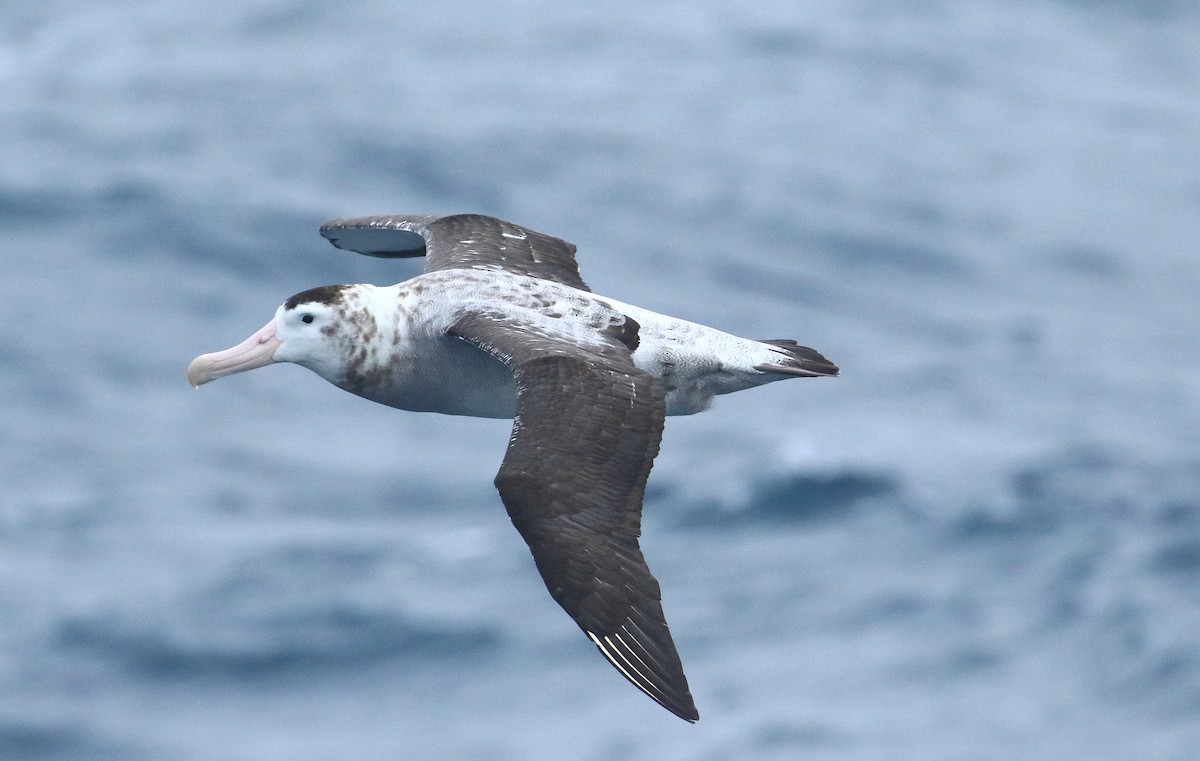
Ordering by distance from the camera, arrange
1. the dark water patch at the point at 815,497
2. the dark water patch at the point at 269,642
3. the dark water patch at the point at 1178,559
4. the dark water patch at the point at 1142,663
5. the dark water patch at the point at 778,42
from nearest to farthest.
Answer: the dark water patch at the point at 269,642
the dark water patch at the point at 1142,663
the dark water patch at the point at 1178,559
the dark water patch at the point at 815,497
the dark water patch at the point at 778,42

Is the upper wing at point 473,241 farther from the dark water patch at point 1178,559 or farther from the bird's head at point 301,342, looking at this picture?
the dark water patch at point 1178,559

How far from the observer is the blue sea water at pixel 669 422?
33594 millimetres

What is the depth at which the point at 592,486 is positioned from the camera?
10.1 metres

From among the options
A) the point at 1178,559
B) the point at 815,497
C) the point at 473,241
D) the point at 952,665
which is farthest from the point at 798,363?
the point at 815,497

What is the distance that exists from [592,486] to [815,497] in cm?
2724

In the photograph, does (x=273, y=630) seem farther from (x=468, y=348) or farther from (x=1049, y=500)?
(x=468, y=348)

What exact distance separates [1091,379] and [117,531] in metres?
20.0

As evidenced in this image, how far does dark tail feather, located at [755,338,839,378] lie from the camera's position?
12.0 meters

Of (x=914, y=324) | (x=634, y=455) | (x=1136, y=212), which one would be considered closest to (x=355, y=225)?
(x=634, y=455)

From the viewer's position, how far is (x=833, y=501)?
121 ft

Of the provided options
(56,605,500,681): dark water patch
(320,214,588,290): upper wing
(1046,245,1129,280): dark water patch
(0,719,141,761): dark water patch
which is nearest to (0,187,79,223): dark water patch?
(56,605,500,681): dark water patch

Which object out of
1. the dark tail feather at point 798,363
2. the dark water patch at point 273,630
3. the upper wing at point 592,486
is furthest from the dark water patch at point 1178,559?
the upper wing at point 592,486

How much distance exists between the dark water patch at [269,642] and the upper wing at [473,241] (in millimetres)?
19758

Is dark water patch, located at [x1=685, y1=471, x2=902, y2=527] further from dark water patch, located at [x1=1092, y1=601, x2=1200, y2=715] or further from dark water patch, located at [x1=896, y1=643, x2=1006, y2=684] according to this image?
dark water patch, located at [x1=1092, y1=601, x2=1200, y2=715]
